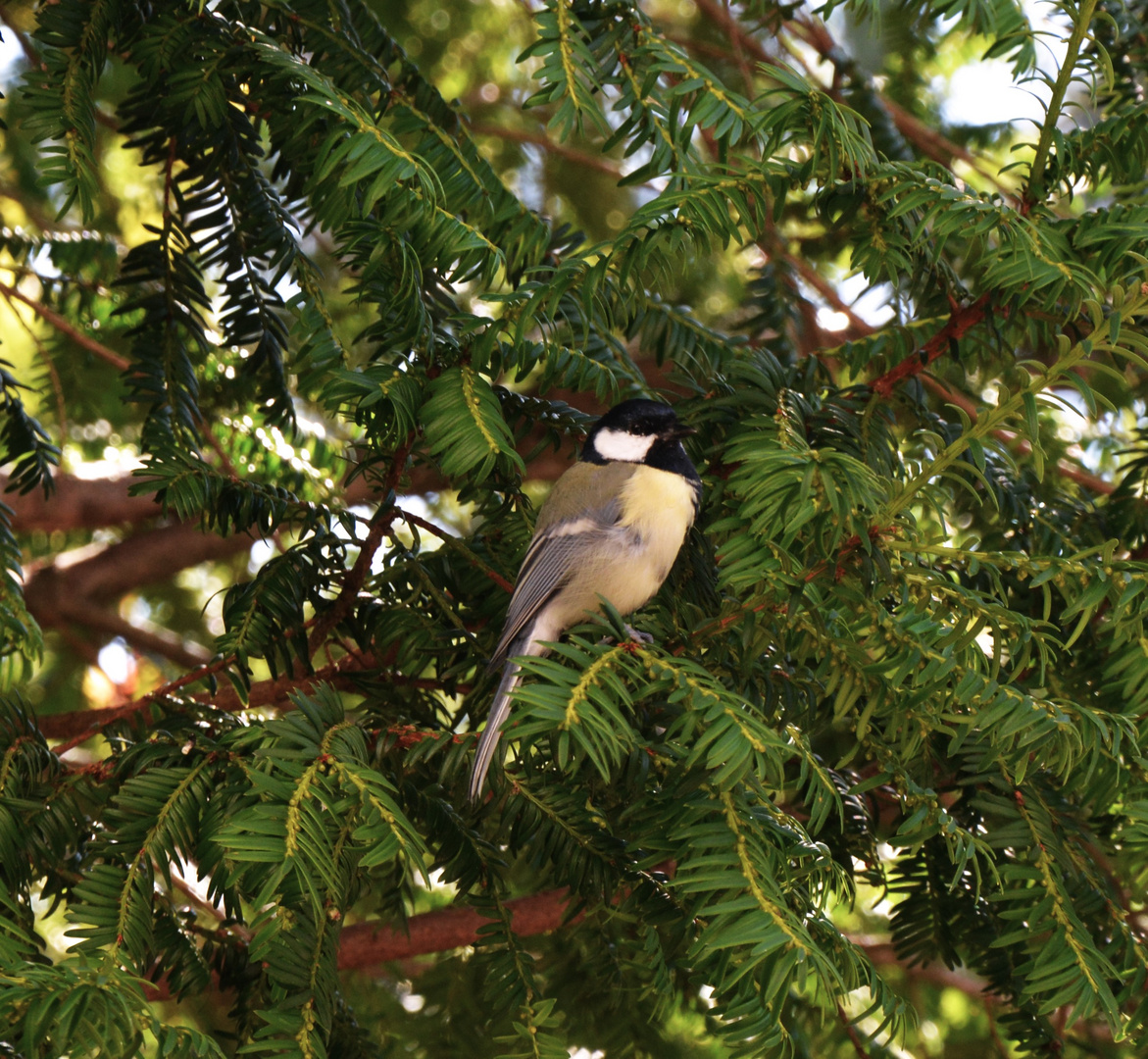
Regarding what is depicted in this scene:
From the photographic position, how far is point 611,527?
1696 millimetres

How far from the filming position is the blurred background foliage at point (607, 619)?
1007 mm

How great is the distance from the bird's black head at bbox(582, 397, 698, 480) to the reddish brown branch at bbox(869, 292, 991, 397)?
28 centimetres

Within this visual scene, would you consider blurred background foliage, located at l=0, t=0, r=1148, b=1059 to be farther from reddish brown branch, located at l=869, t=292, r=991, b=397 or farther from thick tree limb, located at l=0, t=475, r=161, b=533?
thick tree limb, located at l=0, t=475, r=161, b=533

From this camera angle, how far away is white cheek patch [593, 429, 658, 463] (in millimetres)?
1724

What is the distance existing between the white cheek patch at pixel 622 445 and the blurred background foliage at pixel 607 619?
0.09 meters

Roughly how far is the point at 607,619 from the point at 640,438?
0.54m

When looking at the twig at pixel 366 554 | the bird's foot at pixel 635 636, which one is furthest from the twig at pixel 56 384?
the bird's foot at pixel 635 636

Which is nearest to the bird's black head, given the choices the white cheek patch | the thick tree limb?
the white cheek patch

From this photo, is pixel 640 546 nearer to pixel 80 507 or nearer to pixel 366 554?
pixel 366 554

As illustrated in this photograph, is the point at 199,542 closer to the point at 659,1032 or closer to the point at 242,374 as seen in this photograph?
the point at 242,374

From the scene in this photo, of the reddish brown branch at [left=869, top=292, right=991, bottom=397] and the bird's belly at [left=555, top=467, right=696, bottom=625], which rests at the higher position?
the reddish brown branch at [left=869, top=292, right=991, bottom=397]

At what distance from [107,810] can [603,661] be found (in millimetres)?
521

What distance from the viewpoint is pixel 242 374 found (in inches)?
73.6

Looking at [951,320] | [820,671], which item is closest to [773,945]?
[820,671]
